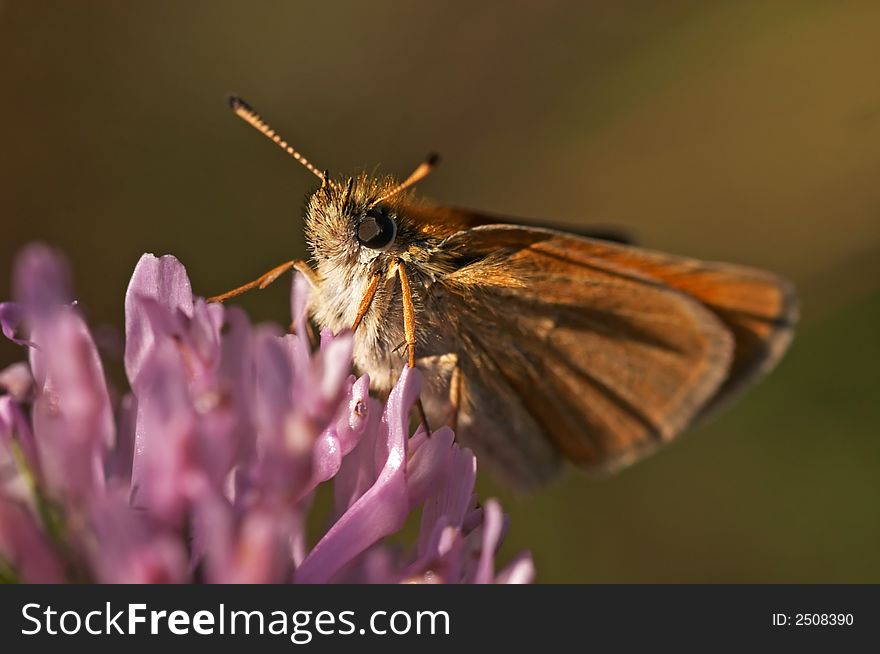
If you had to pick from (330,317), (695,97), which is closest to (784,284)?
(330,317)

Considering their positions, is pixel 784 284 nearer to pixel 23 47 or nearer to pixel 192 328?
pixel 192 328

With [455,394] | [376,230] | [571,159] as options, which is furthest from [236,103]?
[571,159]

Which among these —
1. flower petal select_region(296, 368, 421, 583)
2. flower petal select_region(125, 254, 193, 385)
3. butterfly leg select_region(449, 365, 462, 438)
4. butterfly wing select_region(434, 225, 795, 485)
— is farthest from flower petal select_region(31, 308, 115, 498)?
butterfly wing select_region(434, 225, 795, 485)

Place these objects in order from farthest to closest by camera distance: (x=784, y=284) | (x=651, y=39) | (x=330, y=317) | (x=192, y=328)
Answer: (x=651, y=39), (x=784, y=284), (x=330, y=317), (x=192, y=328)

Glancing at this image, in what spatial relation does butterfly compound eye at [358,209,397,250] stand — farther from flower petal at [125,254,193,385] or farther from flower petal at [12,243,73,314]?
flower petal at [12,243,73,314]

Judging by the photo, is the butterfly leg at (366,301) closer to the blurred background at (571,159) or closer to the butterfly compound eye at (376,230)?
the butterfly compound eye at (376,230)

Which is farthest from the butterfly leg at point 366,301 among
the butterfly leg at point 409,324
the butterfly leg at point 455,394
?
the butterfly leg at point 455,394
